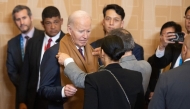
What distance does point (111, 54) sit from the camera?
6.78 ft

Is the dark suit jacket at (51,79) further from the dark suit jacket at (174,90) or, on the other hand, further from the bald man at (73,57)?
the dark suit jacket at (174,90)

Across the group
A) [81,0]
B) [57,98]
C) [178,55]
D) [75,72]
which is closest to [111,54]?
[75,72]

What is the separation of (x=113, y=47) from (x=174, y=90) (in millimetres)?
419

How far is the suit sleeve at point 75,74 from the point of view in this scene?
229 centimetres

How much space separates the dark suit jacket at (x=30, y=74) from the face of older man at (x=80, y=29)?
3.25 ft

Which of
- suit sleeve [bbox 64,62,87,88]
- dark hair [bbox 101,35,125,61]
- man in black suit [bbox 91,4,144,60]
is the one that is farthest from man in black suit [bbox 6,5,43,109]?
dark hair [bbox 101,35,125,61]

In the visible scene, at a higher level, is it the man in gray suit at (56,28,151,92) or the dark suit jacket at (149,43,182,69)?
the man in gray suit at (56,28,151,92)

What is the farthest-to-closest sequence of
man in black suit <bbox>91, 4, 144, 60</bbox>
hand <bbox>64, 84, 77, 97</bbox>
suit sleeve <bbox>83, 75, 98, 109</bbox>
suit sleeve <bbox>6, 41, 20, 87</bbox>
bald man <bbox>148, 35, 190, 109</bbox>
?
suit sleeve <bbox>6, 41, 20, 87</bbox> → man in black suit <bbox>91, 4, 144, 60</bbox> → hand <bbox>64, 84, 77, 97</bbox> → bald man <bbox>148, 35, 190, 109</bbox> → suit sleeve <bbox>83, 75, 98, 109</bbox>

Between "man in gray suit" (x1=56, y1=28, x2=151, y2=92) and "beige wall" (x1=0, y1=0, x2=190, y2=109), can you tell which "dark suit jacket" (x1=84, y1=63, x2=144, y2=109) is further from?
"beige wall" (x1=0, y1=0, x2=190, y2=109)

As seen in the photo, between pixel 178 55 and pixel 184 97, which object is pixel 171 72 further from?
pixel 178 55

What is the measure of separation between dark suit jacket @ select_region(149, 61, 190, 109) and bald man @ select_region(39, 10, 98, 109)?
60 centimetres

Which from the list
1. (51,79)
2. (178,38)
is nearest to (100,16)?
(178,38)

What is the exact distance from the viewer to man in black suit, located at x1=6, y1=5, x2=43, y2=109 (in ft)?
12.6

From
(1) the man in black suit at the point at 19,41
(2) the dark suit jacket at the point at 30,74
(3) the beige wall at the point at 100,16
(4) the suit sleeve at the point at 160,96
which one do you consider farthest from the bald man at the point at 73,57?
(3) the beige wall at the point at 100,16
